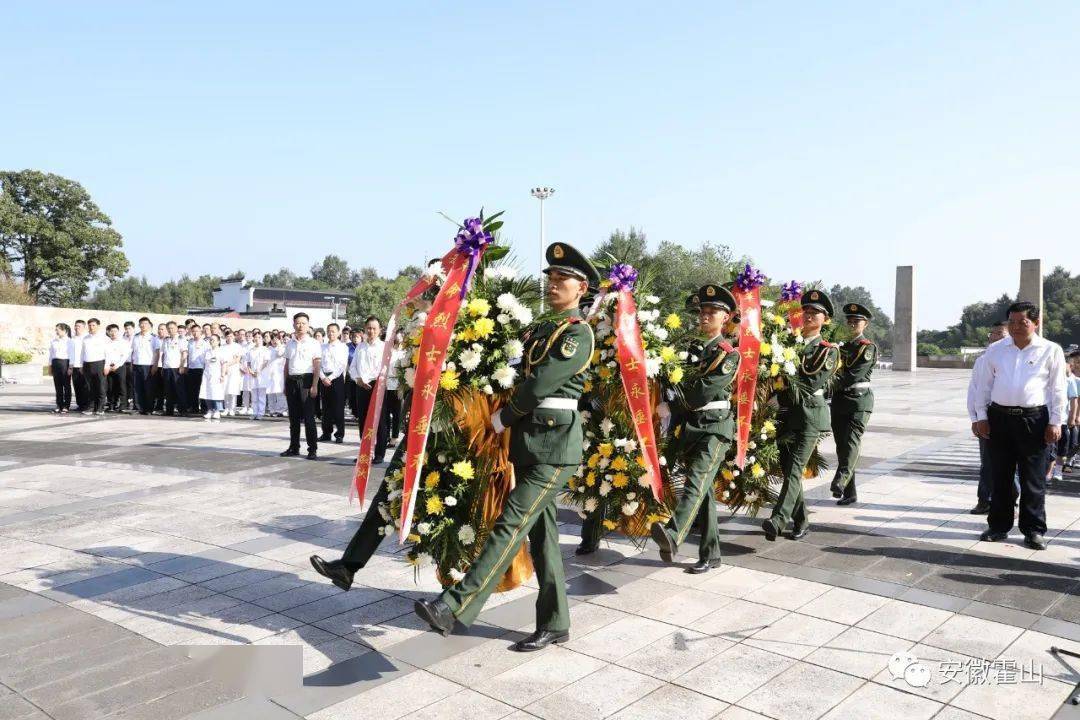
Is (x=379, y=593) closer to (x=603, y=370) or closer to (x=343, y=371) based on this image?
(x=603, y=370)

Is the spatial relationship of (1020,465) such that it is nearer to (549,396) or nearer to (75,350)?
(549,396)

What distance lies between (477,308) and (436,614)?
156cm

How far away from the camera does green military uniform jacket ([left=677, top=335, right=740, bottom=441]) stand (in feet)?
17.6

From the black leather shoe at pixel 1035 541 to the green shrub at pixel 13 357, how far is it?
29.6m

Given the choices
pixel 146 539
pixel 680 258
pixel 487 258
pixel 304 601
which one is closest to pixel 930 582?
pixel 487 258

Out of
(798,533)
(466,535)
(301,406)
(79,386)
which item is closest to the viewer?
(466,535)

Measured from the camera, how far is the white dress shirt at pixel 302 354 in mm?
10180

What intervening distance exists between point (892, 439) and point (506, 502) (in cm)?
1039

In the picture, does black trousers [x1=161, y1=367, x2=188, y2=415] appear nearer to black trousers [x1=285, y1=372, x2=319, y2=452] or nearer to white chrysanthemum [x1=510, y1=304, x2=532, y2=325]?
black trousers [x1=285, y1=372, x2=319, y2=452]

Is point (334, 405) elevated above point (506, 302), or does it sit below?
below

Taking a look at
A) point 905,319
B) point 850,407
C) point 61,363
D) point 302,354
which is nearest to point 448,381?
point 850,407

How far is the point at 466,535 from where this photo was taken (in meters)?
4.17

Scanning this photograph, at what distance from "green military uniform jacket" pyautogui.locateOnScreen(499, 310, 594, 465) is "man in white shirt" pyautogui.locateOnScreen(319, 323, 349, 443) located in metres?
7.33

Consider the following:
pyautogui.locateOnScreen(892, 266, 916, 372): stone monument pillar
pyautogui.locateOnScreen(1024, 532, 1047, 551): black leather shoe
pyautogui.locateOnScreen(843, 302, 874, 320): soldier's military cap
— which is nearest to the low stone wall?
pyautogui.locateOnScreen(843, 302, 874, 320): soldier's military cap
